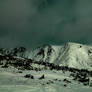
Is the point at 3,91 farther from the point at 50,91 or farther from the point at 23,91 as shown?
the point at 50,91

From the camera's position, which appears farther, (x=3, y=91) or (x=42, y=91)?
(x=42, y=91)

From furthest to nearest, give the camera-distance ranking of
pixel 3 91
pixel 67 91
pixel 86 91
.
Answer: pixel 86 91
pixel 67 91
pixel 3 91

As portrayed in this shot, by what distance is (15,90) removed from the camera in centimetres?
1459

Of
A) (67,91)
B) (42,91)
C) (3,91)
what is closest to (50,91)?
(42,91)

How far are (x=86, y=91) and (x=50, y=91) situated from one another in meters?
4.71

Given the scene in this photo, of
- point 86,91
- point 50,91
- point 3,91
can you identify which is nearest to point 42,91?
point 50,91

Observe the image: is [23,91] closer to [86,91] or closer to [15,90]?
[15,90]

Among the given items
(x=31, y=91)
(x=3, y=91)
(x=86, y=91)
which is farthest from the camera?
(x=86, y=91)

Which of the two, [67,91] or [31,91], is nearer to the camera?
[31,91]

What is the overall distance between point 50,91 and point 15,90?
9.78ft

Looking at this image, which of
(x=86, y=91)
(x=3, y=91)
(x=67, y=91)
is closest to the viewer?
(x=3, y=91)

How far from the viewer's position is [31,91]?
48.8 feet

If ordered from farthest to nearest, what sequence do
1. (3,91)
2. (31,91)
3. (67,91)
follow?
1. (67,91)
2. (31,91)
3. (3,91)

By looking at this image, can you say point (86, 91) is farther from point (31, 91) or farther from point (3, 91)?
point (3, 91)
